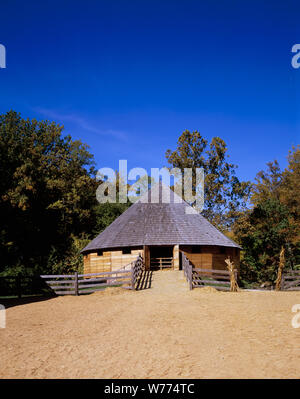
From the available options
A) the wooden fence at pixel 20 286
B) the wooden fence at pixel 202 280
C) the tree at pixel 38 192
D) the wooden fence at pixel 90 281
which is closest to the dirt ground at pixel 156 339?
the wooden fence at pixel 202 280

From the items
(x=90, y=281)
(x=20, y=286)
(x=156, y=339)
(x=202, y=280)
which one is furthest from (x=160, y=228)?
(x=156, y=339)

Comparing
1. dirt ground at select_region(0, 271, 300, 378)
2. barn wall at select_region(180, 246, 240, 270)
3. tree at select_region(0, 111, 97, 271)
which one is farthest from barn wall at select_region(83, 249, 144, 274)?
dirt ground at select_region(0, 271, 300, 378)

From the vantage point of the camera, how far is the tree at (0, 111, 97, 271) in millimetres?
27906

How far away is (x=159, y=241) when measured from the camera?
25.0m

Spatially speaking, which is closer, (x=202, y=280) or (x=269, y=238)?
(x=202, y=280)

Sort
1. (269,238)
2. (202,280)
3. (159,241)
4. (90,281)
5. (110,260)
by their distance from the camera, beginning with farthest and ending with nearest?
(269,238), (110,260), (159,241), (90,281), (202,280)

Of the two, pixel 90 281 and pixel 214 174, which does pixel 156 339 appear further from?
pixel 214 174

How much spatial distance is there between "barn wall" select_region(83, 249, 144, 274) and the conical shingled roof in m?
0.76

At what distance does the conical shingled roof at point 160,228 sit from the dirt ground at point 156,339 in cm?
1025

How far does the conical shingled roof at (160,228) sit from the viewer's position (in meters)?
Result: 25.4

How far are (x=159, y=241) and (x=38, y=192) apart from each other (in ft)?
47.1

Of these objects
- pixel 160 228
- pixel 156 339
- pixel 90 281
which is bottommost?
pixel 90 281

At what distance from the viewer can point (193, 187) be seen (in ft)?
145

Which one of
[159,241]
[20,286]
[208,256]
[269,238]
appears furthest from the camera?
[269,238]
